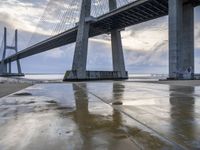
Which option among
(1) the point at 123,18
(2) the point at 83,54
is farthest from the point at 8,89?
(1) the point at 123,18

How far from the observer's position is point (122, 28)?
49438 millimetres

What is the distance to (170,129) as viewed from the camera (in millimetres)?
4398

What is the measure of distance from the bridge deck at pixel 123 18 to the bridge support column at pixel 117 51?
1.74 meters

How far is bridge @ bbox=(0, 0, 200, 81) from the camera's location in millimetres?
29891

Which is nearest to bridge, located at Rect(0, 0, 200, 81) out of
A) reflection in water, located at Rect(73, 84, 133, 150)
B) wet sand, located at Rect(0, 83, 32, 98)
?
wet sand, located at Rect(0, 83, 32, 98)

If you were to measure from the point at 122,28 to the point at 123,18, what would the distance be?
504cm

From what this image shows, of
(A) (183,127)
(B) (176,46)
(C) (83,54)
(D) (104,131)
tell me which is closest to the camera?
(D) (104,131)

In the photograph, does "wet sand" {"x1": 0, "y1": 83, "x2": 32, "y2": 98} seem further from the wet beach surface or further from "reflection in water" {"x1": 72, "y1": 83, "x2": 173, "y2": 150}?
"reflection in water" {"x1": 72, "y1": 83, "x2": 173, "y2": 150}

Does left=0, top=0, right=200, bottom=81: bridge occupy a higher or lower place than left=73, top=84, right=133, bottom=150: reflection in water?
higher

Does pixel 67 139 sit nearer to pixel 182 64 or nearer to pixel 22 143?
pixel 22 143

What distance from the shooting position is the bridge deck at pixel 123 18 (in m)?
37.4

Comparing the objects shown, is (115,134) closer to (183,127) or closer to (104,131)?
(104,131)

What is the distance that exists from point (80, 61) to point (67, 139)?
39.5 meters

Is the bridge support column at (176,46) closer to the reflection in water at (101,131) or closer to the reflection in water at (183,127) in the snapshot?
the reflection in water at (183,127)
